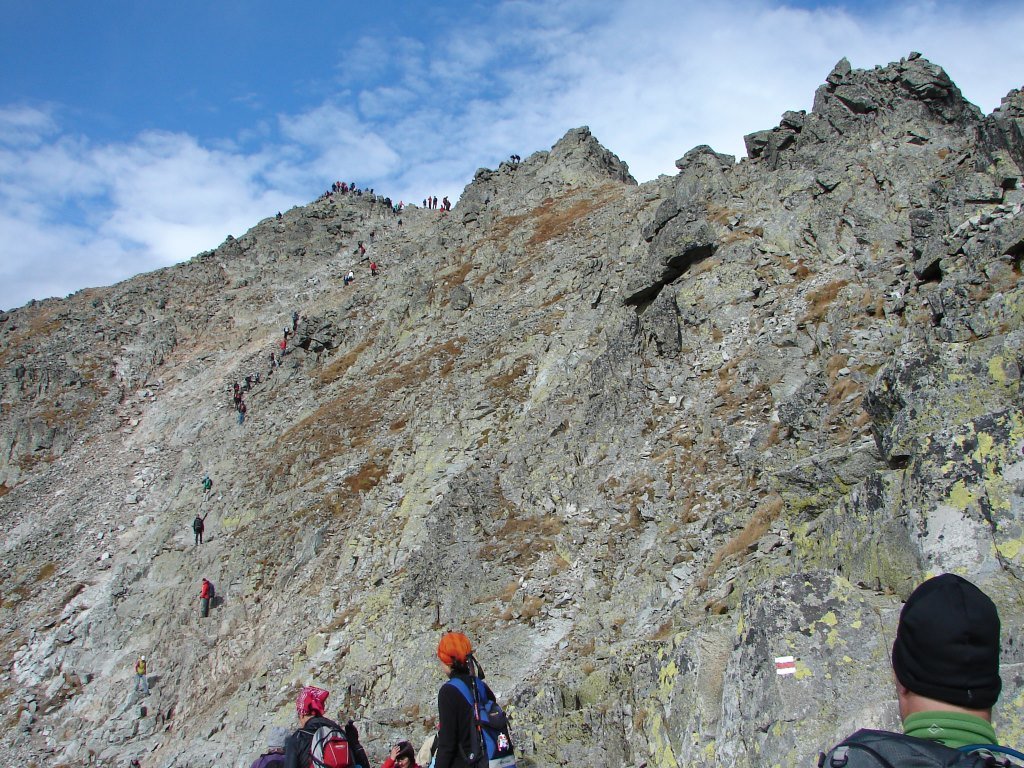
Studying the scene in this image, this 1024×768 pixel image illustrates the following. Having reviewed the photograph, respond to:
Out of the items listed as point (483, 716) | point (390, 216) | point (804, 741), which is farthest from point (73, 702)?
point (390, 216)

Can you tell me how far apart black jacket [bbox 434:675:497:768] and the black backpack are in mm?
5092

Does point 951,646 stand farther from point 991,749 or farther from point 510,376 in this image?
point 510,376

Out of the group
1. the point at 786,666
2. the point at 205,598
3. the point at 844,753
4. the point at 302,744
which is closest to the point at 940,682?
the point at 844,753

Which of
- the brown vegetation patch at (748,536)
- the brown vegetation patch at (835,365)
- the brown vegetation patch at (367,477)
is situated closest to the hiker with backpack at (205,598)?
the brown vegetation patch at (367,477)

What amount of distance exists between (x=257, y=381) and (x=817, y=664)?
53.4 metres

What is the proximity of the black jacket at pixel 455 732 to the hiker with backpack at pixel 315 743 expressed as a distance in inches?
52.3

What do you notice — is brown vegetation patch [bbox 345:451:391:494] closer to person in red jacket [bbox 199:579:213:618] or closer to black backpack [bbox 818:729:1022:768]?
person in red jacket [bbox 199:579:213:618]

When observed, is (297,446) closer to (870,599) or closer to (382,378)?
(382,378)

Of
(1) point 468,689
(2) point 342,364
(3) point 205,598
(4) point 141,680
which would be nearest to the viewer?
(1) point 468,689

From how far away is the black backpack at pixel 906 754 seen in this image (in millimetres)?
2709

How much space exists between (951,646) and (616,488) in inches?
753

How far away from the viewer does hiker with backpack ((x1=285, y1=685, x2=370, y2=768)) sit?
808 cm

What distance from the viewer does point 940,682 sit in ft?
10.1

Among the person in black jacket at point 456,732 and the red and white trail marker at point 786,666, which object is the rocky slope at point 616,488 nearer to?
the red and white trail marker at point 786,666
